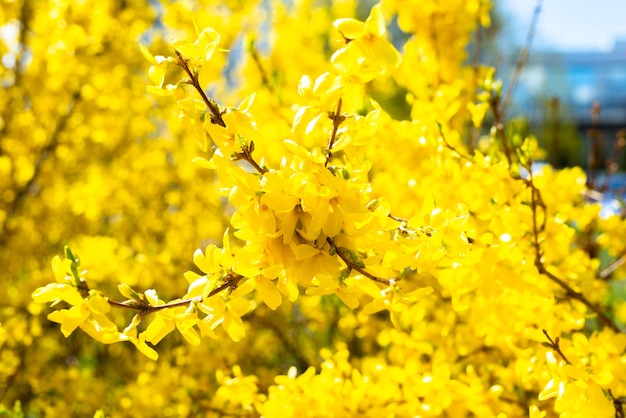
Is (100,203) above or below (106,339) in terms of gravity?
below

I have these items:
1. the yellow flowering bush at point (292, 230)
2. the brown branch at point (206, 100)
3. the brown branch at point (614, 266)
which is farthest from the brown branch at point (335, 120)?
the brown branch at point (614, 266)

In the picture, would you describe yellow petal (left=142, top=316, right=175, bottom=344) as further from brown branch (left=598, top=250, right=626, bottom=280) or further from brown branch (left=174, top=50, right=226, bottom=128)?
brown branch (left=598, top=250, right=626, bottom=280)

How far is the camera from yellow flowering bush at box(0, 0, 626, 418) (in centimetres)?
85

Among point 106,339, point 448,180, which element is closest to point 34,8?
point 448,180

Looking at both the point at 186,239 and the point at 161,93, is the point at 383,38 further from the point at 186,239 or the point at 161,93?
the point at 186,239

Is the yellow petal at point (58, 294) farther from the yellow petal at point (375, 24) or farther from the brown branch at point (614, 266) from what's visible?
the brown branch at point (614, 266)

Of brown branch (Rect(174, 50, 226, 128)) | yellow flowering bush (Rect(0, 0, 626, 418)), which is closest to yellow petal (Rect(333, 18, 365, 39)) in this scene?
yellow flowering bush (Rect(0, 0, 626, 418))

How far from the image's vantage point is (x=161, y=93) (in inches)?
33.0

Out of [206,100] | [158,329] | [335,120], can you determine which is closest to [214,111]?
[206,100]

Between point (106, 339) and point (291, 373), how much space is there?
50cm

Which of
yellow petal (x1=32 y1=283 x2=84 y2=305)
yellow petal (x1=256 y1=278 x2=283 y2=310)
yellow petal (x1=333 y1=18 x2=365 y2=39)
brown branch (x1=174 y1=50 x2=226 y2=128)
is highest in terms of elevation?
yellow petal (x1=333 y1=18 x2=365 y2=39)

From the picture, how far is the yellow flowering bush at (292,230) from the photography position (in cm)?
85

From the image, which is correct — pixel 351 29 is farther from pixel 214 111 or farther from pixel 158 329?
pixel 158 329

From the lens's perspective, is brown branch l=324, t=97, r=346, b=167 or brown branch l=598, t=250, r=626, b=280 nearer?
brown branch l=324, t=97, r=346, b=167
